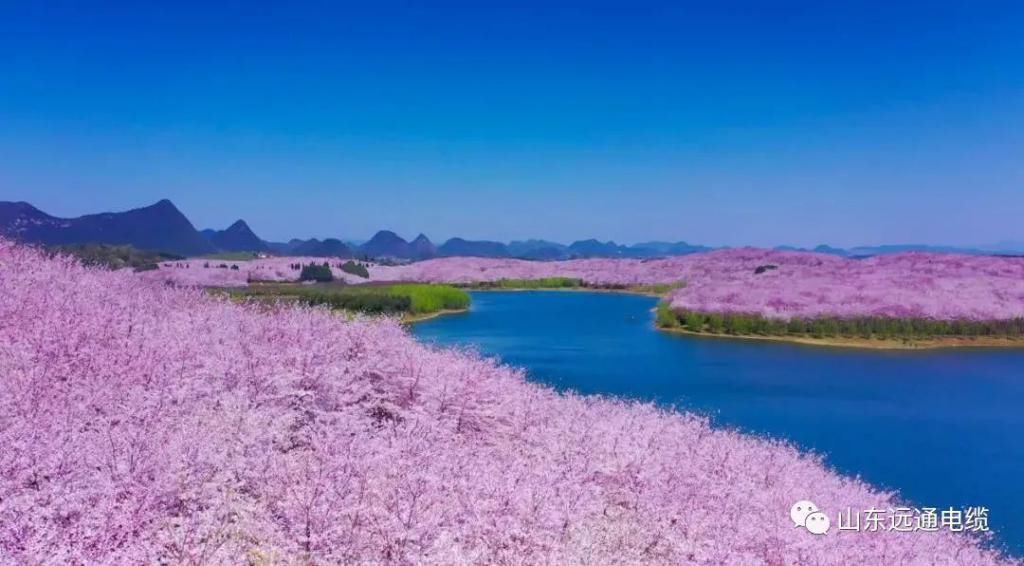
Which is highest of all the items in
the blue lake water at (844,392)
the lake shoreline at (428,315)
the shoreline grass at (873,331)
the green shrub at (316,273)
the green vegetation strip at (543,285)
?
the green shrub at (316,273)

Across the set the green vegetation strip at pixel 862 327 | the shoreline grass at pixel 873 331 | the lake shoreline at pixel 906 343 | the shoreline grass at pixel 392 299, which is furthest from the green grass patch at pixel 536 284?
the lake shoreline at pixel 906 343

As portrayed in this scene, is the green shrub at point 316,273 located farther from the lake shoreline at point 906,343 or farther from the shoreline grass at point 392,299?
the lake shoreline at point 906,343

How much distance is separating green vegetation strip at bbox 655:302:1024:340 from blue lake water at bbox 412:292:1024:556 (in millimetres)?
2765

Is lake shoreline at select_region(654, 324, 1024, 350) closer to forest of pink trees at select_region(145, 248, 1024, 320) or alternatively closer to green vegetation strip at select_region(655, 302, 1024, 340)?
green vegetation strip at select_region(655, 302, 1024, 340)

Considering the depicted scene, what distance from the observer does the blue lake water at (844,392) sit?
14188 millimetres

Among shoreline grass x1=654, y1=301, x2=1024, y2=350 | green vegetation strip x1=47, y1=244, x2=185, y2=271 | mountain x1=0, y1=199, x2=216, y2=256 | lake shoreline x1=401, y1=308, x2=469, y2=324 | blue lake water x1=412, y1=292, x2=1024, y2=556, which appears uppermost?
mountain x1=0, y1=199, x2=216, y2=256

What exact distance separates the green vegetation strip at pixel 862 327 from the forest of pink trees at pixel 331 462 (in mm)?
28142

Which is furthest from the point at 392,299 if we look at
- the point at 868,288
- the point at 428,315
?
the point at 868,288

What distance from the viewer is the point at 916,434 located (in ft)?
56.9

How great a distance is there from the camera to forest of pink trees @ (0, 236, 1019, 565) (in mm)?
4906

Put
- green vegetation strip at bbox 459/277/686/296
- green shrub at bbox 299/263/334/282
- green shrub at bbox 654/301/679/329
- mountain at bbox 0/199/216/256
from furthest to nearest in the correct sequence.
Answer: green vegetation strip at bbox 459/277/686/296 → green shrub at bbox 299/263/334/282 → green shrub at bbox 654/301/679/329 → mountain at bbox 0/199/216/256

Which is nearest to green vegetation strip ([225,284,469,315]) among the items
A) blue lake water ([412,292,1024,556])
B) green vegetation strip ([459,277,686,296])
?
blue lake water ([412,292,1024,556])

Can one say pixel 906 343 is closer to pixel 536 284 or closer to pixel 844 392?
pixel 844 392

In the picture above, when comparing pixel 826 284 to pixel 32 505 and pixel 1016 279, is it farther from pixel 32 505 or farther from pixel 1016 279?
pixel 32 505
